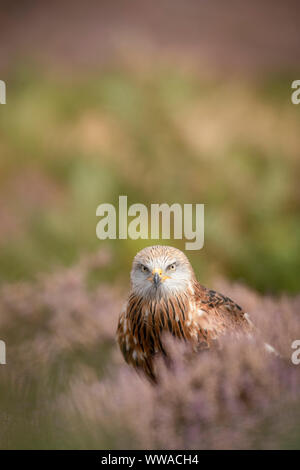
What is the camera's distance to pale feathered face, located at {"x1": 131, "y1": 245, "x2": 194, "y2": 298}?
73 cm

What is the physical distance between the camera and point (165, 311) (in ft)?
2.44

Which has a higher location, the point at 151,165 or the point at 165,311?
the point at 151,165

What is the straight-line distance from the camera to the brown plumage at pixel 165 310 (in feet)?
2.37

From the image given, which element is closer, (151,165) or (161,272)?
(161,272)

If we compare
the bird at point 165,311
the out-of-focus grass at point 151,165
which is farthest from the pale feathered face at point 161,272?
the out-of-focus grass at point 151,165

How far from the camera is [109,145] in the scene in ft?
5.16

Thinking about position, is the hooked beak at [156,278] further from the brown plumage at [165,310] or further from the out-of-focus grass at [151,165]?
the out-of-focus grass at [151,165]

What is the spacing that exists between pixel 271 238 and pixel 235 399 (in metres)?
0.81

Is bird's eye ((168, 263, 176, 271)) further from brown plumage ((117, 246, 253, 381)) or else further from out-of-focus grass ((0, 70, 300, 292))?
out-of-focus grass ((0, 70, 300, 292))

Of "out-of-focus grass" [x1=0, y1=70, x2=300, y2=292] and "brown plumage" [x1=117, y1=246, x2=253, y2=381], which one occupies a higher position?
→ "out-of-focus grass" [x1=0, y1=70, x2=300, y2=292]

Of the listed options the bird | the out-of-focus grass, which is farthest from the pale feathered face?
the out-of-focus grass

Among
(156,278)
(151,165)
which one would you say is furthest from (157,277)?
(151,165)

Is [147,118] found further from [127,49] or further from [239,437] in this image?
[239,437]

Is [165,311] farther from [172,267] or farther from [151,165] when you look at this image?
[151,165]
